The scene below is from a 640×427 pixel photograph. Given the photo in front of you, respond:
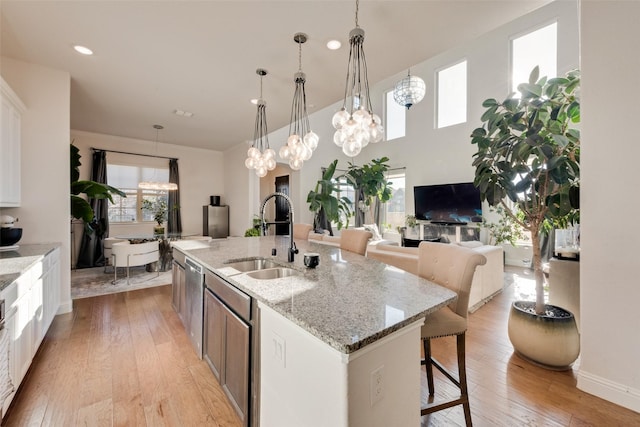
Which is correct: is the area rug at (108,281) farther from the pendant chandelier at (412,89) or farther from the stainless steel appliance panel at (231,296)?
the pendant chandelier at (412,89)

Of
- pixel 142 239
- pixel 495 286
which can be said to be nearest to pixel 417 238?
Answer: pixel 495 286

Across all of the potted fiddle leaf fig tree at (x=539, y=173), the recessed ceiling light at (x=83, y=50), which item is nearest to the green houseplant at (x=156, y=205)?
the recessed ceiling light at (x=83, y=50)

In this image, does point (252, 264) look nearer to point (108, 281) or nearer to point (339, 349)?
point (339, 349)

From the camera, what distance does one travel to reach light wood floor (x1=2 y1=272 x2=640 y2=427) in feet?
5.44

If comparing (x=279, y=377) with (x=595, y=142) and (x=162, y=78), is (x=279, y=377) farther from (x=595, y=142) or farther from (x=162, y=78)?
(x=162, y=78)

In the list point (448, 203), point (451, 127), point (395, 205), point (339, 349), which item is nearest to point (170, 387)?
point (339, 349)

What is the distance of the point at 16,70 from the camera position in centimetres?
304

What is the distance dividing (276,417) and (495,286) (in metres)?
3.94

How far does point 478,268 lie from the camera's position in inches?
139

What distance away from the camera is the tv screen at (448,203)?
6.24 meters

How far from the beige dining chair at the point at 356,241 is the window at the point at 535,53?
5215 millimetres

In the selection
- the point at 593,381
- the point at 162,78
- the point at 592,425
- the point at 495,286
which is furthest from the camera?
the point at 495,286

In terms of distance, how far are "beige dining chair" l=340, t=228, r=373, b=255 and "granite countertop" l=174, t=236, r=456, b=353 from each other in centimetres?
68

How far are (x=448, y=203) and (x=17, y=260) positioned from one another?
7.28m
